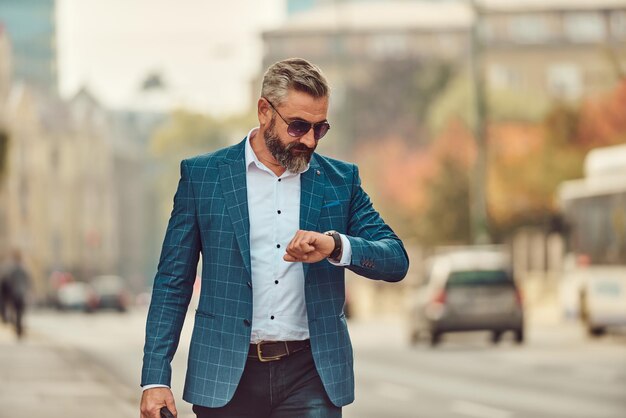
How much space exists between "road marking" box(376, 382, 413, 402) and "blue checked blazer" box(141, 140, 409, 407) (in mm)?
12967

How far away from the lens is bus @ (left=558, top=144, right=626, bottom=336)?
3030cm

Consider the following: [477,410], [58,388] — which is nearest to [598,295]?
[58,388]

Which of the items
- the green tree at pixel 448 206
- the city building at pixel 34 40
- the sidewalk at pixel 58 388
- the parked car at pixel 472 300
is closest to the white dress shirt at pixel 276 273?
the sidewalk at pixel 58 388

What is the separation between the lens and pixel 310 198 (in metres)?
5.70

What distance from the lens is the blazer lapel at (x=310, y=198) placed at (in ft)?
18.6

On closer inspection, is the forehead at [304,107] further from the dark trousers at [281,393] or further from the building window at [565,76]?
the building window at [565,76]

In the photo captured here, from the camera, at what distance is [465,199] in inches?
2457

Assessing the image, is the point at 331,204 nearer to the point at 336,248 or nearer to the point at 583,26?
the point at 336,248

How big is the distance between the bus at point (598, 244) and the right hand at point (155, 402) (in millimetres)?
24783

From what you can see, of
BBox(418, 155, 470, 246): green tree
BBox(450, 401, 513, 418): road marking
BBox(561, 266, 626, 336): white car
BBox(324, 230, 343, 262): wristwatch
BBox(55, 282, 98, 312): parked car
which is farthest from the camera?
BBox(55, 282, 98, 312): parked car

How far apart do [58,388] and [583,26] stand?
350ft

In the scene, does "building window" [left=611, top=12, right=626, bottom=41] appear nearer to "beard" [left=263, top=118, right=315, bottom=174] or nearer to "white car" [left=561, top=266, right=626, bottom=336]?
"white car" [left=561, top=266, right=626, bottom=336]

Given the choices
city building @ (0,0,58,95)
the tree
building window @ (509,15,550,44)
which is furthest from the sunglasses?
city building @ (0,0,58,95)

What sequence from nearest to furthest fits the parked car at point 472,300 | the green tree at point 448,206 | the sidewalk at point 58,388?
the sidewalk at point 58,388 < the parked car at point 472,300 < the green tree at point 448,206
